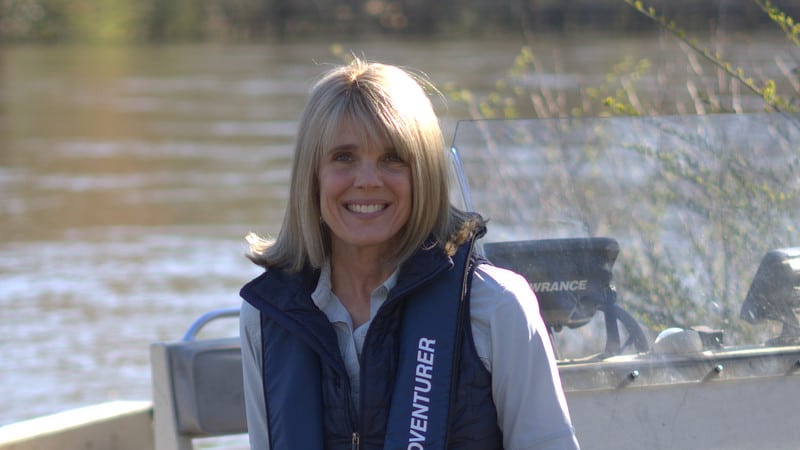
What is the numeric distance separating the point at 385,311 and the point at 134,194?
11854 millimetres

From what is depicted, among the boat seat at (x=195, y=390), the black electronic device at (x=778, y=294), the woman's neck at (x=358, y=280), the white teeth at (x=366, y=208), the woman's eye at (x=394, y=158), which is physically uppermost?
the woman's eye at (x=394, y=158)

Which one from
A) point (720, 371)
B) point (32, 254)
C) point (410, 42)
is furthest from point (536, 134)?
point (410, 42)

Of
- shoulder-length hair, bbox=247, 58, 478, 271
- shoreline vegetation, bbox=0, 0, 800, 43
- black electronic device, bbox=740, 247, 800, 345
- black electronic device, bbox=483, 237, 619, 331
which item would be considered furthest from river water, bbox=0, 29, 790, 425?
shoreline vegetation, bbox=0, 0, 800, 43

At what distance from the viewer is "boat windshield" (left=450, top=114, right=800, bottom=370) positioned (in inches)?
118

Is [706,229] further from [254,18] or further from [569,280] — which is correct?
[254,18]

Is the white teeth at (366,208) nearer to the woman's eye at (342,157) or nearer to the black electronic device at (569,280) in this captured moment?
the woman's eye at (342,157)

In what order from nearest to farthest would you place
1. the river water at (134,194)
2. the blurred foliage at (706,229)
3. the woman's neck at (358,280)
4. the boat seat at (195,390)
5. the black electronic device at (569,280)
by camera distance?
the woman's neck at (358,280), the black electronic device at (569,280), the blurred foliage at (706,229), the boat seat at (195,390), the river water at (134,194)

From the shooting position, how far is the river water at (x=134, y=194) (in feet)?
26.1

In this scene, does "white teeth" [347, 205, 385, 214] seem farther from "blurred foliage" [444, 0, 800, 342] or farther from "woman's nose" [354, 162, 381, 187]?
"blurred foliage" [444, 0, 800, 342]

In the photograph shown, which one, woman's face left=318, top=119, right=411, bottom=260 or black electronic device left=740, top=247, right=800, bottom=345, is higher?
woman's face left=318, top=119, right=411, bottom=260

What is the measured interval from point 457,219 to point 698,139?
1.15 metres

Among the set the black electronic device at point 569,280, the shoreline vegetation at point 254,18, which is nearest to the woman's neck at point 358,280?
the black electronic device at point 569,280

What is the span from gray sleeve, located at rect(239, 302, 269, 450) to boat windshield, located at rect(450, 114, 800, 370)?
801mm

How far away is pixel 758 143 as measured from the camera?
10.7 ft
